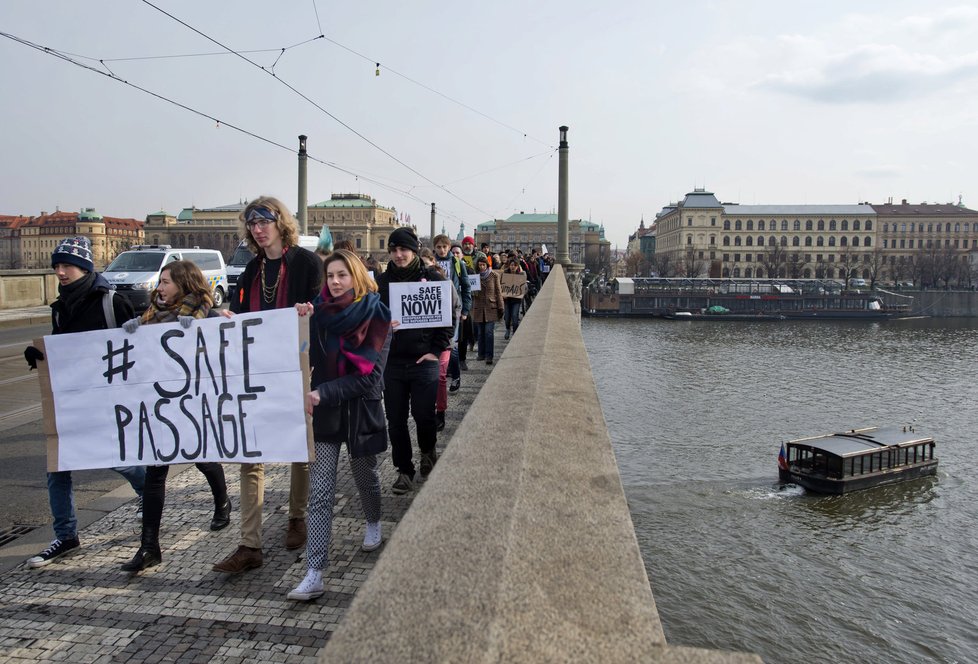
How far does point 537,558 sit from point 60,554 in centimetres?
352

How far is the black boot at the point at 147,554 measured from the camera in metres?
3.87

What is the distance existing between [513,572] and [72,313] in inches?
145

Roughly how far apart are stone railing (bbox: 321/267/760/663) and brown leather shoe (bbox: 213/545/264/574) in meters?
1.70

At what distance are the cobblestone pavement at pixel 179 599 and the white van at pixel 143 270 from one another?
14855mm

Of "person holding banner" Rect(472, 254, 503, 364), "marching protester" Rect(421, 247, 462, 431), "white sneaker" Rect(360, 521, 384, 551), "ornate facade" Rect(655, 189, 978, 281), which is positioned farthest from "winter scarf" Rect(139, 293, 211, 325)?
"ornate facade" Rect(655, 189, 978, 281)

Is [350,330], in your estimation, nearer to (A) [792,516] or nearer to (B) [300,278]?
(B) [300,278]

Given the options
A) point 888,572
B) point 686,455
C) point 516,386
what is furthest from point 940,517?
point 516,386

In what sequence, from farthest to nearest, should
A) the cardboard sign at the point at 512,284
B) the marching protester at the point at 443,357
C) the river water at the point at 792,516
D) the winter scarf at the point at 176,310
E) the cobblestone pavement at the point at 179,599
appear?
the river water at the point at 792,516 < the cardboard sign at the point at 512,284 < the marching protester at the point at 443,357 < the winter scarf at the point at 176,310 < the cobblestone pavement at the point at 179,599

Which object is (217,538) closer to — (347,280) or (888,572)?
(347,280)

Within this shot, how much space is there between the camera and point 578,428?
124 inches

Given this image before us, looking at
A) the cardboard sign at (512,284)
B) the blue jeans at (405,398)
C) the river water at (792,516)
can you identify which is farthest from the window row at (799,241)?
the blue jeans at (405,398)

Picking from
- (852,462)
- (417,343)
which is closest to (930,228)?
(852,462)

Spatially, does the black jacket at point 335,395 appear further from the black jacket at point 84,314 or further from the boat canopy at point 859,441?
the boat canopy at point 859,441

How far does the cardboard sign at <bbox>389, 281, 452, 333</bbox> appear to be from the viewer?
5.57m
